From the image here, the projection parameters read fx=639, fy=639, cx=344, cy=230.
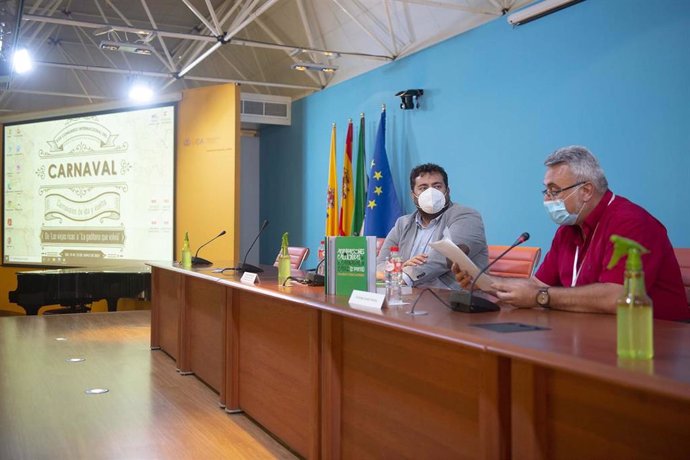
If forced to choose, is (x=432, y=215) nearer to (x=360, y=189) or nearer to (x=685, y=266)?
(x=685, y=266)

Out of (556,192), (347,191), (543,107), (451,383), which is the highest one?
(543,107)

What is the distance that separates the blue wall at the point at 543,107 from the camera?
412 cm

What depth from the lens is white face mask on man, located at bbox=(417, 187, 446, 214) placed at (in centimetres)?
309

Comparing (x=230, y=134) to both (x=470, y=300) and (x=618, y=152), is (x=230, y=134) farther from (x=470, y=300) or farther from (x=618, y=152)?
(x=470, y=300)

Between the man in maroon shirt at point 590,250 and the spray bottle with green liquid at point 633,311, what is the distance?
0.64 meters

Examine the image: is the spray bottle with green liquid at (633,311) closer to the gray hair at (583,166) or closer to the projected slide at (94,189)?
the gray hair at (583,166)

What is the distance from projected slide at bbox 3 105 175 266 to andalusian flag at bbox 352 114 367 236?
87.4 inches

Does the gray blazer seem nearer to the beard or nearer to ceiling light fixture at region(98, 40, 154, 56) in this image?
the beard

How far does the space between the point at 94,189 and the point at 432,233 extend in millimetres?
5790

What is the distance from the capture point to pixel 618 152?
4422mm

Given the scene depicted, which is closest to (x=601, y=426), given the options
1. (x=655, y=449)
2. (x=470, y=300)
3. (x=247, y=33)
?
(x=655, y=449)

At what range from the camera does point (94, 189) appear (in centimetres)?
774

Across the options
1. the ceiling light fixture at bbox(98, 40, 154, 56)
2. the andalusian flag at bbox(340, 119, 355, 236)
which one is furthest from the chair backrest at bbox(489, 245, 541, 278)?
the ceiling light fixture at bbox(98, 40, 154, 56)

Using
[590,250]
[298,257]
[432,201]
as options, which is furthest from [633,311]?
[298,257]
